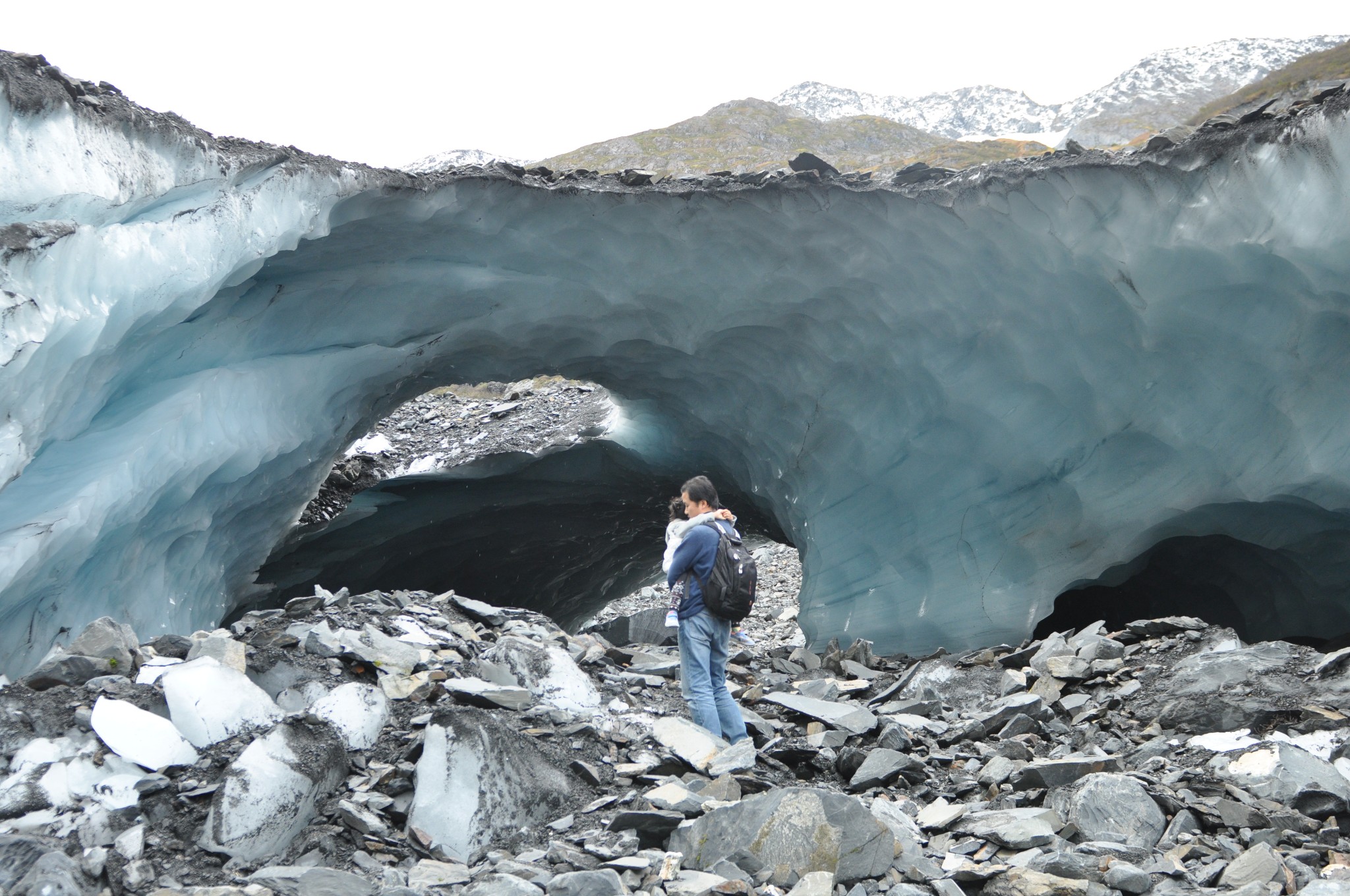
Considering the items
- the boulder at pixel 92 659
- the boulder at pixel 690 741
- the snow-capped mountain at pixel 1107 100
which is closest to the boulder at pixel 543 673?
the boulder at pixel 690 741

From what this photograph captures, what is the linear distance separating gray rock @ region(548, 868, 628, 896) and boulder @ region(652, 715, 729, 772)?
Result: 1.27 m

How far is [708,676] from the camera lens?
4160 mm

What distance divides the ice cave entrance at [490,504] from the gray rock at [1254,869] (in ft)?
21.9

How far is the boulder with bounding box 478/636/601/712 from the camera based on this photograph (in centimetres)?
437

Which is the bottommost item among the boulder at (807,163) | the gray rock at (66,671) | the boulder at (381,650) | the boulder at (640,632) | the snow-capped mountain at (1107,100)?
the boulder at (640,632)

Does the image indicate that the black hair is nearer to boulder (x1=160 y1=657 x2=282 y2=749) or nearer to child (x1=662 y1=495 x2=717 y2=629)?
child (x1=662 y1=495 x2=717 y2=629)

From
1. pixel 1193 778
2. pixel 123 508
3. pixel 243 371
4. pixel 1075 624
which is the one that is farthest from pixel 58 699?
pixel 1075 624

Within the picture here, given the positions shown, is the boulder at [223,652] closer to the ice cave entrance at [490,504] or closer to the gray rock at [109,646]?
the gray rock at [109,646]

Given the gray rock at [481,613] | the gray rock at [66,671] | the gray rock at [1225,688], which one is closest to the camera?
the gray rock at [66,671]

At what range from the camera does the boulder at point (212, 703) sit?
3316mm

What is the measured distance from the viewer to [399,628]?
16.0ft

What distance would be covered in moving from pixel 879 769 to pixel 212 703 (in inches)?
98.2

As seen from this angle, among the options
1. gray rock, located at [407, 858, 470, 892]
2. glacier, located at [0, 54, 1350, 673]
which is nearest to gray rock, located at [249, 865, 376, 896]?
gray rock, located at [407, 858, 470, 892]

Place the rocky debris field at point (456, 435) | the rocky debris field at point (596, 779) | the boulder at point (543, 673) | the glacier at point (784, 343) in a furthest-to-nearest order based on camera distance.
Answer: the rocky debris field at point (456, 435), the glacier at point (784, 343), the boulder at point (543, 673), the rocky debris field at point (596, 779)
